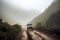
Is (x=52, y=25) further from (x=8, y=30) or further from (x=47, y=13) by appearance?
(x=8, y=30)

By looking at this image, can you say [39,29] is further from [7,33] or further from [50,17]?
[7,33]

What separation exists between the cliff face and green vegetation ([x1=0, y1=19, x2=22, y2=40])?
38cm

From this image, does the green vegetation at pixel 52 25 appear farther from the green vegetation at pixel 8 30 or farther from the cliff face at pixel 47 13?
the green vegetation at pixel 8 30

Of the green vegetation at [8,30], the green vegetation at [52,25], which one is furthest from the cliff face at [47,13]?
the green vegetation at [8,30]

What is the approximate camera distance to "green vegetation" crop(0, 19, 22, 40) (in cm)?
509

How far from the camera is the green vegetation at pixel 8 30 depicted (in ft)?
16.7

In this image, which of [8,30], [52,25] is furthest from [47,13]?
[8,30]

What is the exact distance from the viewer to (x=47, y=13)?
5.49 metres

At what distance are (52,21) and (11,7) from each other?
0.98 meters

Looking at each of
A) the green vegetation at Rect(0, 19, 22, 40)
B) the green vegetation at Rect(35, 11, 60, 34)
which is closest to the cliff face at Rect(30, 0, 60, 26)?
the green vegetation at Rect(35, 11, 60, 34)

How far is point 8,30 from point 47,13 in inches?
38.5

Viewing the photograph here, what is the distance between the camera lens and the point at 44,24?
17.9 feet

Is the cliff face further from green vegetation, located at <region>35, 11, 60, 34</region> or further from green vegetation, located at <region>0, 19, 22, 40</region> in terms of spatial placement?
green vegetation, located at <region>0, 19, 22, 40</region>

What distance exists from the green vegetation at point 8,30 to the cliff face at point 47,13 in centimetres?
38
